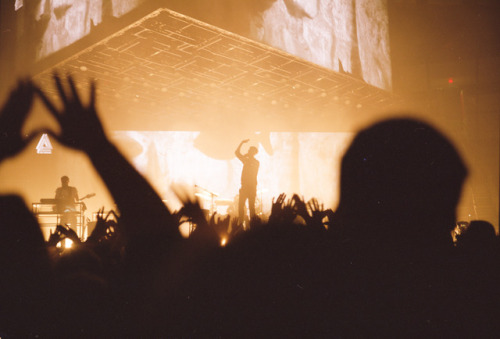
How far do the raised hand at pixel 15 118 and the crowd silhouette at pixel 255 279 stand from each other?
881cm

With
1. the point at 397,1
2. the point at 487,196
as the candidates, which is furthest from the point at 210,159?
the point at 487,196

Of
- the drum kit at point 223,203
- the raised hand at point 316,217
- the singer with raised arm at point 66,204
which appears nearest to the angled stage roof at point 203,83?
the drum kit at point 223,203

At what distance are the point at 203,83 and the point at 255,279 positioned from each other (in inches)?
317

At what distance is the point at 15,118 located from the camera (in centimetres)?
975

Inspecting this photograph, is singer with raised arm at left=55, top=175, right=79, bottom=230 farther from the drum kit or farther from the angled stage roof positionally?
the drum kit

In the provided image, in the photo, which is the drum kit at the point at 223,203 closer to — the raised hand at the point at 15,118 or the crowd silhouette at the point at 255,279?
the raised hand at the point at 15,118

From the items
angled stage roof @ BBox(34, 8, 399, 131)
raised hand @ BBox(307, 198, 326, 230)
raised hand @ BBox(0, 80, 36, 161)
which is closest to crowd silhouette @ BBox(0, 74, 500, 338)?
raised hand @ BBox(307, 198, 326, 230)

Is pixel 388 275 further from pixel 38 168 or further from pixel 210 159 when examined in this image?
pixel 38 168

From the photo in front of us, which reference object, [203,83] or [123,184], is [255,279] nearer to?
[123,184]

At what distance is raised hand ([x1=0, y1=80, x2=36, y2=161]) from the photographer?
937 cm

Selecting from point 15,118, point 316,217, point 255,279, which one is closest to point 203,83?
point 15,118

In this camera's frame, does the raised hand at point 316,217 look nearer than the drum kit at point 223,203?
Yes

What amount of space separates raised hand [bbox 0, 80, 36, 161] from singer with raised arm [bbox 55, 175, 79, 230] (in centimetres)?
270

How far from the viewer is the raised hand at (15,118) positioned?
9.37 m
